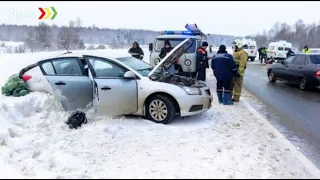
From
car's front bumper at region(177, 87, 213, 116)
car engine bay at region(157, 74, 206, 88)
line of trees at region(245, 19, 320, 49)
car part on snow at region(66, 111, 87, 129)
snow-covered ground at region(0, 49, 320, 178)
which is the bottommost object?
snow-covered ground at region(0, 49, 320, 178)

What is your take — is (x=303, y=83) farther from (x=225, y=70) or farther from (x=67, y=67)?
(x=67, y=67)

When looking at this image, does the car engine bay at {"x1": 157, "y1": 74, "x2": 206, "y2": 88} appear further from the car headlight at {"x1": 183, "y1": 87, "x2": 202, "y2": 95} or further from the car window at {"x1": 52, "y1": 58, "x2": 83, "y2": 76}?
the car window at {"x1": 52, "y1": 58, "x2": 83, "y2": 76}

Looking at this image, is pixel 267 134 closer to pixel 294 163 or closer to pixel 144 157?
pixel 294 163

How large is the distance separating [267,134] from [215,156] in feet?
6.13

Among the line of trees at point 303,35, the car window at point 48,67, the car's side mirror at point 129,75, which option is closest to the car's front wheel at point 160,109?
the car's side mirror at point 129,75

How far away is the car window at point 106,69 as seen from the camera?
669 cm

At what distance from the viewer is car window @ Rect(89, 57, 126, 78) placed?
21.9ft

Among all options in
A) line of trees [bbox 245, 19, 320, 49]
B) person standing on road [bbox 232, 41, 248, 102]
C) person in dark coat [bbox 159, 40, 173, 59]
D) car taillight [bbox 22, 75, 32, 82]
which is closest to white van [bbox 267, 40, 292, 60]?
person in dark coat [bbox 159, 40, 173, 59]

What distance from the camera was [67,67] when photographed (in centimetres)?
703

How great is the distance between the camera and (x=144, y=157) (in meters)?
4.66

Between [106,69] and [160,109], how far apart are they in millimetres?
1394

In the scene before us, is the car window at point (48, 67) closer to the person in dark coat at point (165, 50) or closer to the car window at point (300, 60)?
the person in dark coat at point (165, 50)

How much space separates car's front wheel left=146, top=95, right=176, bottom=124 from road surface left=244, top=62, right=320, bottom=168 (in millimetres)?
2415

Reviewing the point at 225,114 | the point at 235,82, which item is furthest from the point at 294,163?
the point at 235,82
